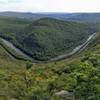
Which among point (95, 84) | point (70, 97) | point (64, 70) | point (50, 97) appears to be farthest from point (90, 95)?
point (64, 70)

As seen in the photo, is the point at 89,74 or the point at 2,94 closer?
the point at 89,74

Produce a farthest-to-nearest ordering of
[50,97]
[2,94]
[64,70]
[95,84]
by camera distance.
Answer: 1. [64,70]
2. [2,94]
3. [50,97]
4. [95,84]

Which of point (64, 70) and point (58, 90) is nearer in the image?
point (58, 90)

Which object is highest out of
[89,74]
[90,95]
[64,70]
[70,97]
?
[89,74]

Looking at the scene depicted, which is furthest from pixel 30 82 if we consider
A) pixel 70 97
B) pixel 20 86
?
pixel 70 97

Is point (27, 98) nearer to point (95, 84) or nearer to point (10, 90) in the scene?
point (10, 90)

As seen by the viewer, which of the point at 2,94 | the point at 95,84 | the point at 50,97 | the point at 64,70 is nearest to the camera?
the point at 95,84

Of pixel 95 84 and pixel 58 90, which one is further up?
pixel 95 84

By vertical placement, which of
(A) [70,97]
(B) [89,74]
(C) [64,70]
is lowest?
(C) [64,70]

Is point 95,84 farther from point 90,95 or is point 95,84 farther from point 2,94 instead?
point 2,94
